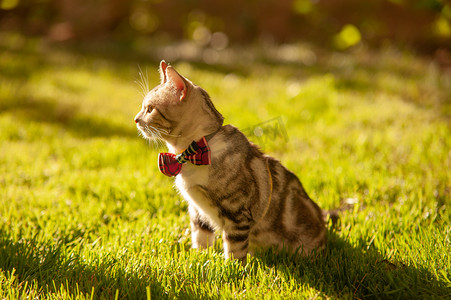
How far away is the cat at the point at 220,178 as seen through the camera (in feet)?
7.86

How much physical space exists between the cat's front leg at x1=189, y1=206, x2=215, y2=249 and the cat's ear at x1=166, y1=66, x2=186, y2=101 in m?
0.86

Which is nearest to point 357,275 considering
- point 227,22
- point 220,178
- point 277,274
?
point 277,274

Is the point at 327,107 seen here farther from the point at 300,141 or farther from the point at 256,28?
the point at 256,28

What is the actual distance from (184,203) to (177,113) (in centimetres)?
130

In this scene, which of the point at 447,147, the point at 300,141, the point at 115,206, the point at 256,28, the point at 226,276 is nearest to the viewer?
the point at 226,276

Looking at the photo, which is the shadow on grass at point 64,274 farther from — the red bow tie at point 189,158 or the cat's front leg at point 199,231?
the red bow tie at point 189,158

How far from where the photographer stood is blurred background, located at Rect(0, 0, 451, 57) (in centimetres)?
880

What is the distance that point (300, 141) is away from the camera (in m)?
4.99

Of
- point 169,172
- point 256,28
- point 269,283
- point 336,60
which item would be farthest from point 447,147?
point 256,28

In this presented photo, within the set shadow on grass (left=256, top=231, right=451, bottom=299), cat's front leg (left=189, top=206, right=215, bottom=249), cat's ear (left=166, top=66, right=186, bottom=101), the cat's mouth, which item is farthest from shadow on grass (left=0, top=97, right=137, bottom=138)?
shadow on grass (left=256, top=231, right=451, bottom=299)

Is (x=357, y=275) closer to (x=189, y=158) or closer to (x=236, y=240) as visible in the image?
(x=236, y=240)

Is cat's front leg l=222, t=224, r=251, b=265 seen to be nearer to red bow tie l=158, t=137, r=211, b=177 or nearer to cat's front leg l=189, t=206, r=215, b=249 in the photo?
cat's front leg l=189, t=206, r=215, b=249

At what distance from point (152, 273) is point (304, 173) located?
83.8 inches

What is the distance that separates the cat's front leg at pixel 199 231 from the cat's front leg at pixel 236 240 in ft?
0.84
